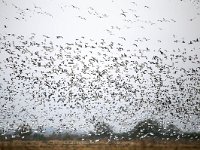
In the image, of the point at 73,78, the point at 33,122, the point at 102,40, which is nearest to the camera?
the point at 102,40

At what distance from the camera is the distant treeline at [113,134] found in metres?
7.71

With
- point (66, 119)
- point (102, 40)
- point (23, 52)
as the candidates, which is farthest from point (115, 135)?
point (23, 52)

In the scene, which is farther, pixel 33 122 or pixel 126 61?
A: pixel 33 122

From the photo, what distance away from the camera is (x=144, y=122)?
7.80 m

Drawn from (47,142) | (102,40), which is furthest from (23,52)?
(47,142)

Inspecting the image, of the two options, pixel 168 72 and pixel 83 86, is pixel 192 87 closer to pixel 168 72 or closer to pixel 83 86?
pixel 168 72

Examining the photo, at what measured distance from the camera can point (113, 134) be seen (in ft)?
25.9

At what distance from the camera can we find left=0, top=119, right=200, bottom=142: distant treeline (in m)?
7.71

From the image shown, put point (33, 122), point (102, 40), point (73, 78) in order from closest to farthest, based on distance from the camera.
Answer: point (102, 40)
point (73, 78)
point (33, 122)

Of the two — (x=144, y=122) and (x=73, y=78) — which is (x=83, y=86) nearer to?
(x=73, y=78)

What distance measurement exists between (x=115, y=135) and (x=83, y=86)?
1666 mm

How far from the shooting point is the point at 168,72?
23.6 feet

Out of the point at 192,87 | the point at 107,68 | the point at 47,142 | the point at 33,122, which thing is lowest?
the point at 47,142

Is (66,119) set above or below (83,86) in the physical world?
below
